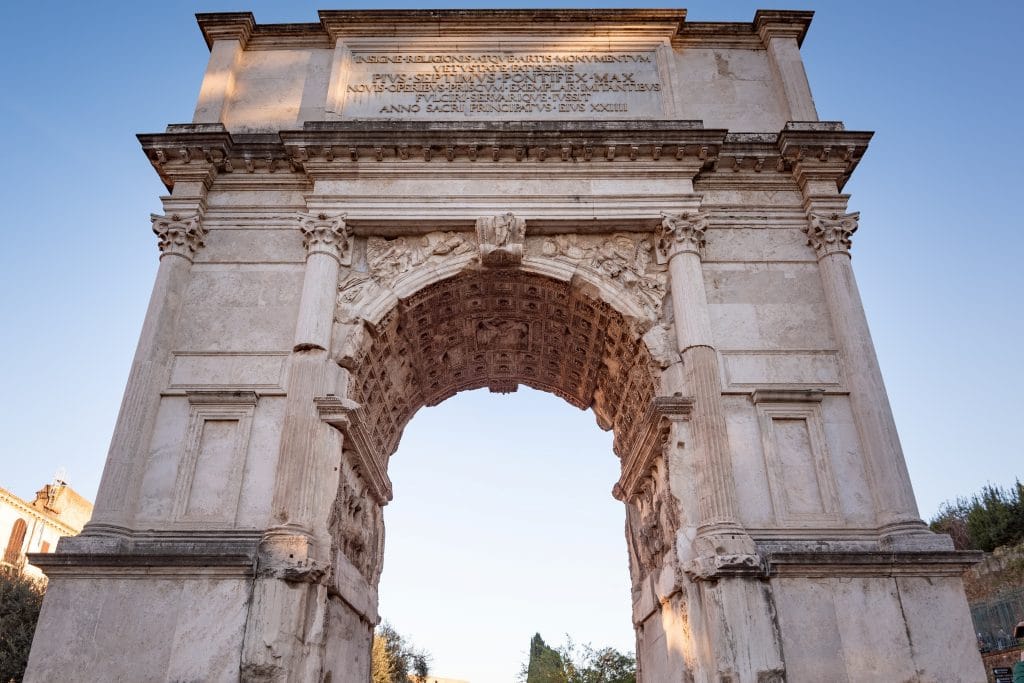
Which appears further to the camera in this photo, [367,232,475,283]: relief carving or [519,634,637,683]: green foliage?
[519,634,637,683]: green foliage

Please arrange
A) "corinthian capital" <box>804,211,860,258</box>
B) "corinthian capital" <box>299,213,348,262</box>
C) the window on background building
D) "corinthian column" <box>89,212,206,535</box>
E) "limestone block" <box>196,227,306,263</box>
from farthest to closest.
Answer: the window on background building → "limestone block" <box>196,227,306,263</box> → "corinthian capital" <box>804,211,860,258</box> → "corinthian capital" <box>299,213,348,262</box> → "corinthian column" <box>89,212,206,535</box>

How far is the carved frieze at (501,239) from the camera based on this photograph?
10016 millimetres

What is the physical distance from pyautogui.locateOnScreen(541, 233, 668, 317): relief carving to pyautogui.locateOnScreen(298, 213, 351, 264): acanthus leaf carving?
2.83m

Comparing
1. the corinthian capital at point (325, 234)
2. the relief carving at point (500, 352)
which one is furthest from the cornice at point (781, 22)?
the corinthian capital at point (325, 234)

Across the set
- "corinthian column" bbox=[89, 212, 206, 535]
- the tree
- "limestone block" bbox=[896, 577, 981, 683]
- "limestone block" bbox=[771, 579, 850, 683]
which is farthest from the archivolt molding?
the tree

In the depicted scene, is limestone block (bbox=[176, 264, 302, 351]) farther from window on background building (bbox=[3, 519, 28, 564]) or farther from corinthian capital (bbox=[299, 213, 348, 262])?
window on background building (bbox=[3, 519, 28, 564])

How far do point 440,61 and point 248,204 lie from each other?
4.00 m

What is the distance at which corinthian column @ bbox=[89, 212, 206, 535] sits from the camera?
27.2 ft

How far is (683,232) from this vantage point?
32.7ft

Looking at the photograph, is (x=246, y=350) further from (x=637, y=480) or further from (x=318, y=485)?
(x=637, y=480)

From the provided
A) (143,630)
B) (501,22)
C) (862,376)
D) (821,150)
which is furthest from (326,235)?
(862,376)

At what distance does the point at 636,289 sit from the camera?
9984mm

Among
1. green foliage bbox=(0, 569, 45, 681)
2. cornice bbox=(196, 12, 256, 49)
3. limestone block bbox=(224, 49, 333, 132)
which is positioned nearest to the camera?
limestone block bbox=(224, 49, 333, 132)

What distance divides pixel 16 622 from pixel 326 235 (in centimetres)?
1504
